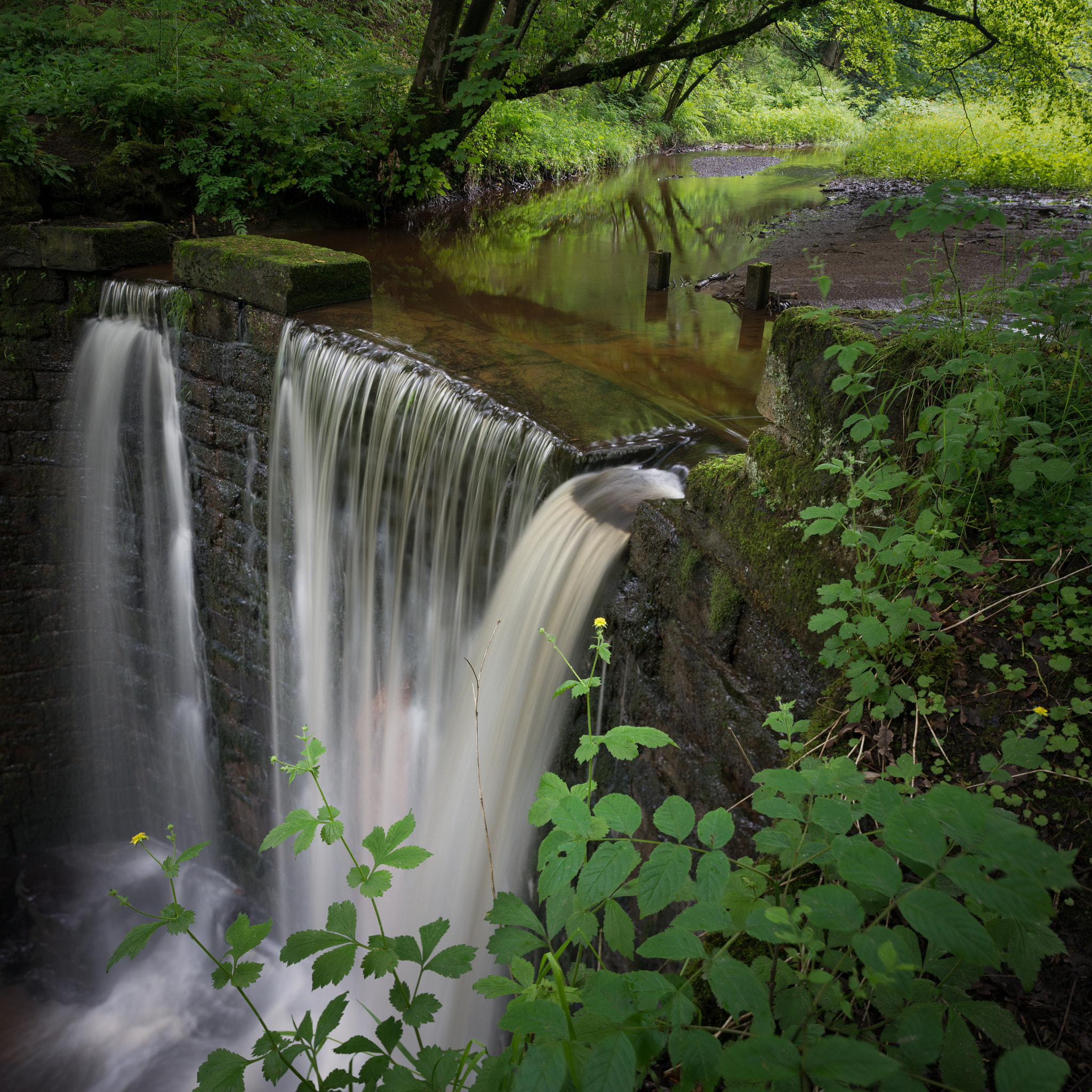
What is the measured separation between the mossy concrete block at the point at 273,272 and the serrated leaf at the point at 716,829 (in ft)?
14.0

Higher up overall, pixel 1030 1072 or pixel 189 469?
pixel 1030 1072

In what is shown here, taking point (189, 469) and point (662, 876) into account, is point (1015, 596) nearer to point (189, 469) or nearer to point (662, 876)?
point (662, 876)

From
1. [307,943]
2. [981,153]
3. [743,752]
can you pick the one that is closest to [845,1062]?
[307,943]

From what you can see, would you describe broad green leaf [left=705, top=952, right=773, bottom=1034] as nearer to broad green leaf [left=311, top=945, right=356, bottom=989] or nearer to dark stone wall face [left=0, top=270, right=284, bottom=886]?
broad green leaf [left=311, top=945, right=356, bottom=989]

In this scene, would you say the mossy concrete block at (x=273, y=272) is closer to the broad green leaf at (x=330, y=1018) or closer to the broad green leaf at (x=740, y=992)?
the broad green leaf at (x=330, y=1018)

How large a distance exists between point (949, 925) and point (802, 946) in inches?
12.2

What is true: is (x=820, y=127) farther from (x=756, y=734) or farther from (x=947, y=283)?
(x=756, y=734)

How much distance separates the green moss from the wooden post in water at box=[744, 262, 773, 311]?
13.4ft

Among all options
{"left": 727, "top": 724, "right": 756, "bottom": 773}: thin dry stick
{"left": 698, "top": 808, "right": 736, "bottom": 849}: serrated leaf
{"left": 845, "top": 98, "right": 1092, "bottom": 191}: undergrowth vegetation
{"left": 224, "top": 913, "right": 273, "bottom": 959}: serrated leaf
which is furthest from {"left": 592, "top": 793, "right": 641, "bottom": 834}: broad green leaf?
{"left": 845, "top": 98, "right": 1092, "bottom": 191}: undergrowth vegetation

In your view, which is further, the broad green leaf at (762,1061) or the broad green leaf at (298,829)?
the broad green leaf at (298,829)

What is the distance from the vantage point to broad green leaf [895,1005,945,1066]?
1.10m

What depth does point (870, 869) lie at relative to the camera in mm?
1147

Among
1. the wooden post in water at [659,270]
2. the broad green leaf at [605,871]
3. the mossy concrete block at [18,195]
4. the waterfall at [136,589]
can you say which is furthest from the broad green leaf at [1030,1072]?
the mossy concrete block at [18,195]

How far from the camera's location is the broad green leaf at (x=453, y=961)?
5.37 feet
